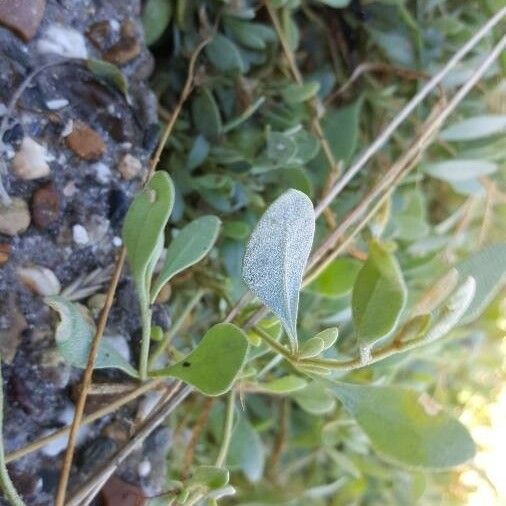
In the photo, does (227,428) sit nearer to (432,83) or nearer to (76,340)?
(76,340)

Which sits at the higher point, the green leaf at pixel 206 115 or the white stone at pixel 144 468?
the green leaf at pixel 206 115

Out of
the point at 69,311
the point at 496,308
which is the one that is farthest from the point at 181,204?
the point at 496,308

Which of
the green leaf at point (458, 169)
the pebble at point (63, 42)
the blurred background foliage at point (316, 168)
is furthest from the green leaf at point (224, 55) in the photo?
the green leaf at point (458, 169)

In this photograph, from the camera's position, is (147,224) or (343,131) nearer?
(147,224)

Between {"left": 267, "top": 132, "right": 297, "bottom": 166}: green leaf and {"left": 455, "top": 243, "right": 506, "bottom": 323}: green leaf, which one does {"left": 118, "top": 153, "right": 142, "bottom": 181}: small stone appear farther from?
{"left": 455, "top": 243, "right": 506, "bottom": 323}: green leaf

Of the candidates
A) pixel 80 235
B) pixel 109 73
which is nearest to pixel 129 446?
pixel 80 235

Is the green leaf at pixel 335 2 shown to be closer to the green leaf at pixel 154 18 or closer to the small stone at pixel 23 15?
the green leaf at pixel 154 18

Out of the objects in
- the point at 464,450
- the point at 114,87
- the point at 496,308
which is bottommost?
the point at 496,308

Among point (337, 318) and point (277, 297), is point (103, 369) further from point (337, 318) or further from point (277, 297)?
point (337, 318)
